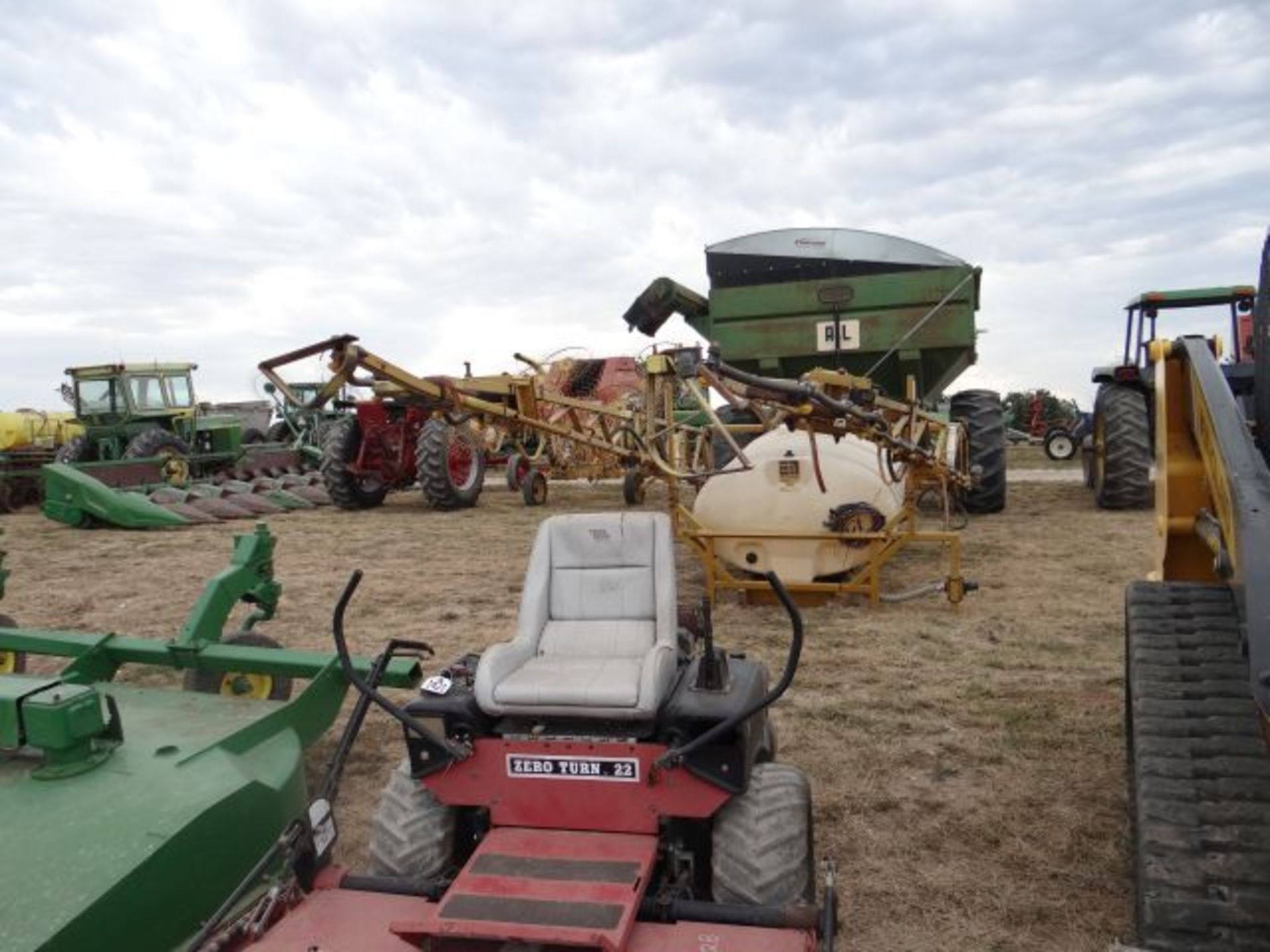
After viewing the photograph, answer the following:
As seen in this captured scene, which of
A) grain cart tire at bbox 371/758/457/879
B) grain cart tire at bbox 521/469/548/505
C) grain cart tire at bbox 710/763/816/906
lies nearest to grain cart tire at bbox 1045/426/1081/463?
grain cart tire at bbox 521/469/548/505

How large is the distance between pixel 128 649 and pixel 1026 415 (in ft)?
81.3

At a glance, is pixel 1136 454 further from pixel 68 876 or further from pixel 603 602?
pixel 68 876

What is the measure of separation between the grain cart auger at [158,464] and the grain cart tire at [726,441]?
6.16m

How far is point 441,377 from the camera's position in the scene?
920 cm

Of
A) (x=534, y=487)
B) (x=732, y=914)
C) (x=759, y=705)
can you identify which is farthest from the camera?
(x=534, y=487)

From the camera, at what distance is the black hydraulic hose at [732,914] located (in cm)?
216

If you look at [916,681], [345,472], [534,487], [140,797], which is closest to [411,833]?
[140,797]

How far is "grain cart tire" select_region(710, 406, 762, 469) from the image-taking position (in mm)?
7605

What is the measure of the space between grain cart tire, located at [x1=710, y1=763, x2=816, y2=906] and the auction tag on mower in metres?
0.26

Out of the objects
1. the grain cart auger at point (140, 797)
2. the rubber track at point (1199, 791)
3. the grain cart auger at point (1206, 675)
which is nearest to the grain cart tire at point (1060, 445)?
the grain cart auger at point (1206, 675)

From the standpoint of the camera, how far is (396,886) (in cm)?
237

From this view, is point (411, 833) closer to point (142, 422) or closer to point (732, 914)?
point (732, 914)

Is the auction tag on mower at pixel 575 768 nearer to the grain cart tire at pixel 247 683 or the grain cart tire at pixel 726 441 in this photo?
the grain cart tire at pixel 247 683

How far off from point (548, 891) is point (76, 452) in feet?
49.0
